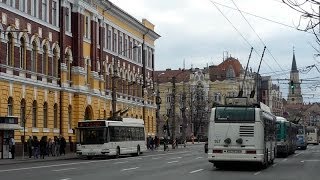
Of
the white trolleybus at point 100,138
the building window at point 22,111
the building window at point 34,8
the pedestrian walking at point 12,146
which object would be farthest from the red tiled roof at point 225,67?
the pedestrian walking at point 12,146

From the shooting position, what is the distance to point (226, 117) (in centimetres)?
2677

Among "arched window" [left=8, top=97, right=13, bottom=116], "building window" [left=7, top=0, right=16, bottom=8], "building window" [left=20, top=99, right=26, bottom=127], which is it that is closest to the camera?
"arched window" [left=8, top=97, right=13, bottom=116]

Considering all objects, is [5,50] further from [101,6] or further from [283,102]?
[283,102]

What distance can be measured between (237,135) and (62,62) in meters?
28.5

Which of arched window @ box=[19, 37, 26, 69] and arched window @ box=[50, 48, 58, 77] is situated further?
arched window @ box=[50, 48, 58, 77]

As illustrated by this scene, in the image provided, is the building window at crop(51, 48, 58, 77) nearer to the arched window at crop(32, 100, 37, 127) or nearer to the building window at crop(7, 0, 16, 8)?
the arched window at crop(32, 100, 37, 127)

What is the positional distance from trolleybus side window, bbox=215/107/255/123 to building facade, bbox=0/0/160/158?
15121 millimetres

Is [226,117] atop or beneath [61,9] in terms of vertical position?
beneath

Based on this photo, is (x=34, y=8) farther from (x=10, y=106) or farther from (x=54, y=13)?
(x=10, y=106)

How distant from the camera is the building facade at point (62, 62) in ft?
143

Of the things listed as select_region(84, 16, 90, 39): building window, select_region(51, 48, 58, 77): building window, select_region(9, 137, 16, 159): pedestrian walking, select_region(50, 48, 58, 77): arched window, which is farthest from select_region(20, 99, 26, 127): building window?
select_region(84, 16, 90, 39): building window

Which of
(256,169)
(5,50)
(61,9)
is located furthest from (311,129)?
(256,169)

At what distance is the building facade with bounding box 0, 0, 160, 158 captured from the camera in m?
43.7

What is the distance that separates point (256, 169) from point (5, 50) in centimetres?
2215
